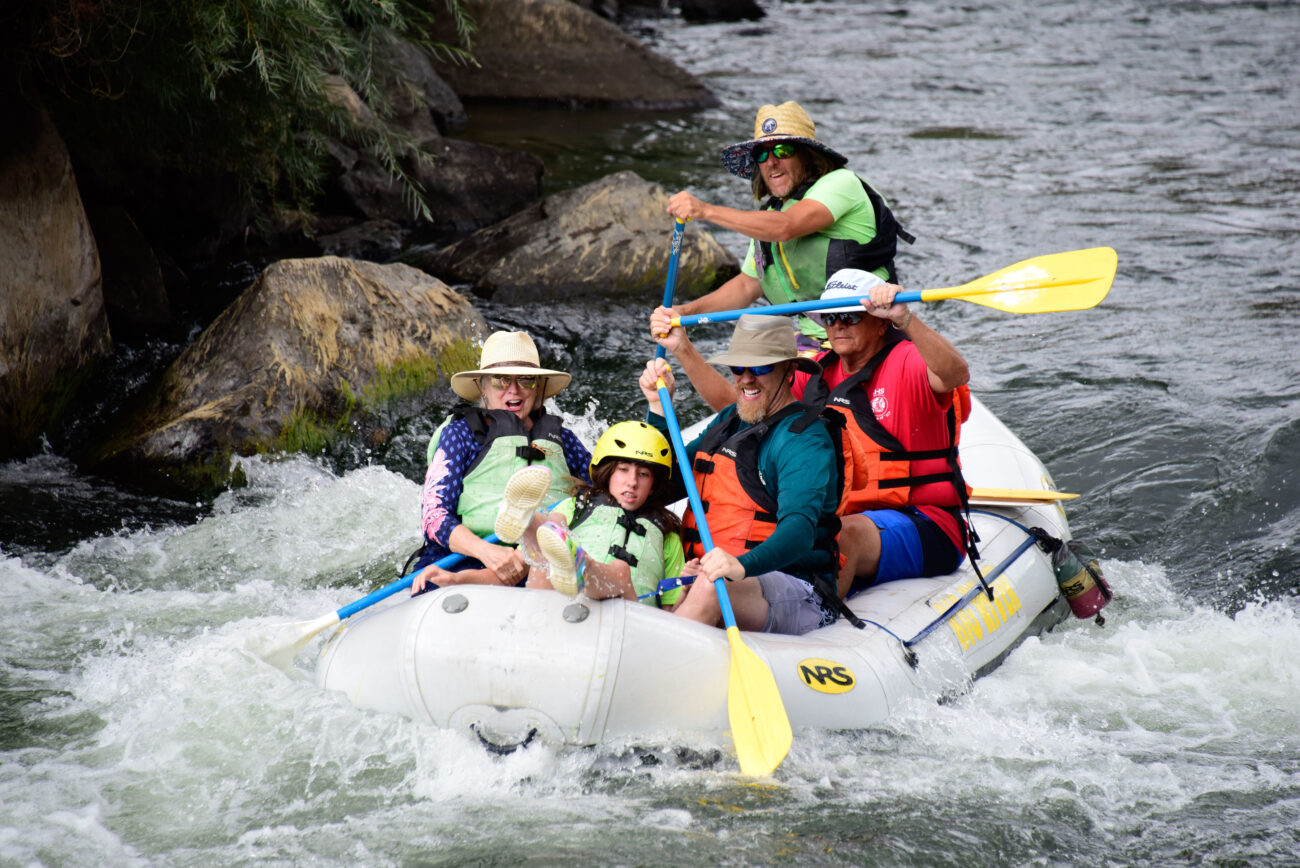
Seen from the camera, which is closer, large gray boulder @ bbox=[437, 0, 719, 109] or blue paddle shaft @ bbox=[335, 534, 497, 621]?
blue paddle shaft @ bbox=[335, 534, 497, 621]

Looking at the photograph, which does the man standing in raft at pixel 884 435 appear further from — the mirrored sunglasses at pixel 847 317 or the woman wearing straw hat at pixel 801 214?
the woman wearing straw hat at pixel 801 214

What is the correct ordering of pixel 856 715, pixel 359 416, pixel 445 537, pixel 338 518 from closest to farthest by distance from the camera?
pixel 856 715 < pixel 445 537 < pixel 338 518 < pixel 359 416

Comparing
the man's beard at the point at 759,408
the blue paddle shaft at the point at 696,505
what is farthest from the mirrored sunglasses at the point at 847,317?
the blue paddle shaft at the point at 696,505

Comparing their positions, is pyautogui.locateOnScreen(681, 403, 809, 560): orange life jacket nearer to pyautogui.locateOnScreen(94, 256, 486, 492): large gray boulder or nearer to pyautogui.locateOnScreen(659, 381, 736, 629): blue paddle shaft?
pyautogui.locateOnScreen(659, 381, 736, 629): blue paddle shaft

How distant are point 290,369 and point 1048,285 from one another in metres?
3.79

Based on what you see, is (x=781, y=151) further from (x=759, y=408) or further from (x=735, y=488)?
(x=735, y=488)

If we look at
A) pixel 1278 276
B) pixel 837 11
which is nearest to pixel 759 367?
pixel 1278 276

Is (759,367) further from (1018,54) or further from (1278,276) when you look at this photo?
(1018,54)

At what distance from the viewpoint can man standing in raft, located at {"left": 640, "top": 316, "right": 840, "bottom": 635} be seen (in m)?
3.60

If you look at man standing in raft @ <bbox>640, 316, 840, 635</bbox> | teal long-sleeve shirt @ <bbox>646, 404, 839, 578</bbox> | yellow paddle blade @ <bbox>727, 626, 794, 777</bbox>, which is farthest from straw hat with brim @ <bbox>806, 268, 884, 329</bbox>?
yellow paddle blade @ <bbox>727, 626, 794, 777</bbox>

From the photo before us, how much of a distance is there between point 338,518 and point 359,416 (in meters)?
0.74

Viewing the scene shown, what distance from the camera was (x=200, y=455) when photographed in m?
5.77

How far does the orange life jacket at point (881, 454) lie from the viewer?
4129 millimetres

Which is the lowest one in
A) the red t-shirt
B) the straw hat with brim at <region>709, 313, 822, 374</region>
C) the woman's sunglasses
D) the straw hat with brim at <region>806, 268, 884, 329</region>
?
the red t-shirt
